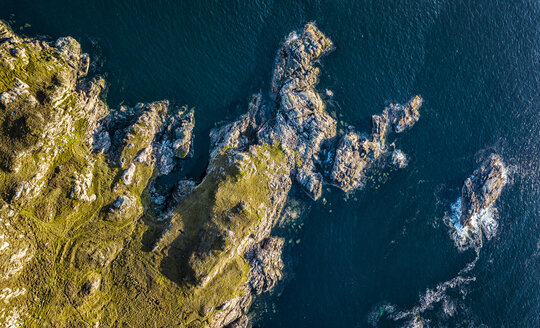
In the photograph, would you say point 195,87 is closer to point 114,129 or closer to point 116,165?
point 114,129

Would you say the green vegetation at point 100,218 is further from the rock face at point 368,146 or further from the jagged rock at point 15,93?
the rock face at point 368,146

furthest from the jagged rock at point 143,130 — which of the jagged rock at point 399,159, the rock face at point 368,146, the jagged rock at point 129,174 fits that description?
the jagged rock at point 399,159

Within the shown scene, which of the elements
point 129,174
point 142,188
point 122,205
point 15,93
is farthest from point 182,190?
point 15,93

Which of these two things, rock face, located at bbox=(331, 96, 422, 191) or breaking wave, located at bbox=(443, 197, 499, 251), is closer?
rock face, located at bbox=(331, 96, 422, 191)

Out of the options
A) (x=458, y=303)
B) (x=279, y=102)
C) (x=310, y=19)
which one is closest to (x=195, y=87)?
(x=279, y=102)

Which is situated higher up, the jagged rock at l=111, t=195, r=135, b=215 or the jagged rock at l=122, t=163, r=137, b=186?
the jagged rock at l=122, t=163, r=137, b=186

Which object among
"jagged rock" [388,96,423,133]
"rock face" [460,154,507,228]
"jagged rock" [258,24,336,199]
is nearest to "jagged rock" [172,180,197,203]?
"jagged rock" [258,24,336,199]

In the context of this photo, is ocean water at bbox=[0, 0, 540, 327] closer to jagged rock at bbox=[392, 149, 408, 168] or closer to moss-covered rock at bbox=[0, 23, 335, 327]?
jagged rock at bbox=[392, 149, 408, 168]
